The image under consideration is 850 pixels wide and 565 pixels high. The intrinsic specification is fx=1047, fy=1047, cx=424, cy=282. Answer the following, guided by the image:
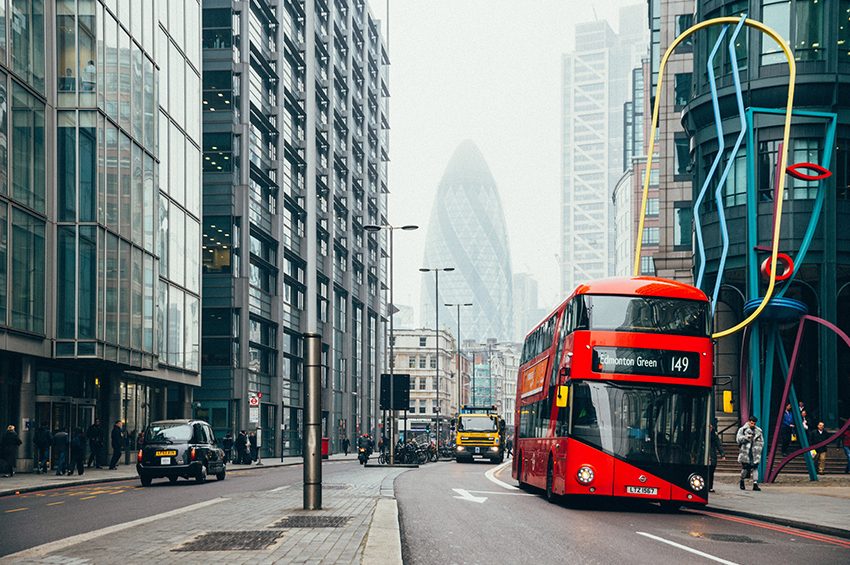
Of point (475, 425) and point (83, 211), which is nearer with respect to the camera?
point (83, 211)

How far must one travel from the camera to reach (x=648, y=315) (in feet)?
58.9

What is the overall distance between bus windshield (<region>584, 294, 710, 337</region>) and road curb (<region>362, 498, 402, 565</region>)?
17.3 ft

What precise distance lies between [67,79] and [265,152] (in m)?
27.3

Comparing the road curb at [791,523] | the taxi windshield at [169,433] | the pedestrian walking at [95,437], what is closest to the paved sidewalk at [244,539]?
the road curb at [791,523]

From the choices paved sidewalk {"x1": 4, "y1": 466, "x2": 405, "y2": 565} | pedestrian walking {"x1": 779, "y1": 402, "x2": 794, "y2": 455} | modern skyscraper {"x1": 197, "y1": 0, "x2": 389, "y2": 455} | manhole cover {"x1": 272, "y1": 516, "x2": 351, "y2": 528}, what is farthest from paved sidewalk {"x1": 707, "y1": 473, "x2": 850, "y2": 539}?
modern skyscraper {"x1": 197, "y1": 0, "x2": 389, "y2": 455}

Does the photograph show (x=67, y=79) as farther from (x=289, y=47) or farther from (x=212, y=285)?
(x=289, y=47)

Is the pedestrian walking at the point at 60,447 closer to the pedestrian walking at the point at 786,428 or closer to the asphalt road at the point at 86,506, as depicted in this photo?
the asphalt road at the point at 86,506

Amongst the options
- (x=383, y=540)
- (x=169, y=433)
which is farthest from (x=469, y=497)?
(x=383, y=540)

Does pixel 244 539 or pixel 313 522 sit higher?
pixel 244 539

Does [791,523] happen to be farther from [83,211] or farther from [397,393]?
[397,393]

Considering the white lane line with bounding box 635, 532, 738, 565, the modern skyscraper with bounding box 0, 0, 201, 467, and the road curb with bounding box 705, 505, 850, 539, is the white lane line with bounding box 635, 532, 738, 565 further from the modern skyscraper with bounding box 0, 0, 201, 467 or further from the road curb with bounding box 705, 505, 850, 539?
the modern skyscraper with bounding box 0, 0, 201, 467

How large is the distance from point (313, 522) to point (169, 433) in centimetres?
1457

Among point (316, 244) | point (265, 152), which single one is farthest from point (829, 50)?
point (316, 244)

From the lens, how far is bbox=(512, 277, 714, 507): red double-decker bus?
703 inches
